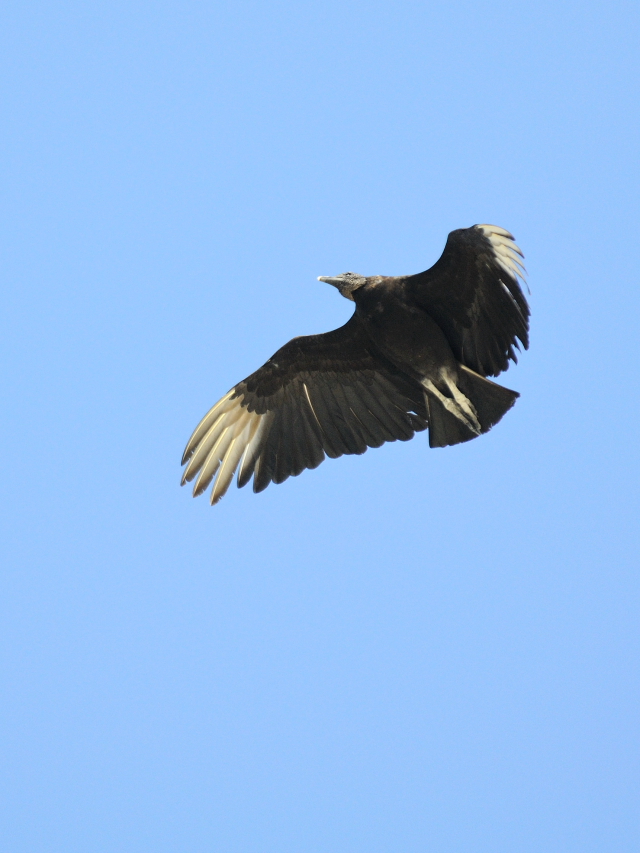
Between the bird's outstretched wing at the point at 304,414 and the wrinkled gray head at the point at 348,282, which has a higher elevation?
the wrinkled gray head at the point at 348,282

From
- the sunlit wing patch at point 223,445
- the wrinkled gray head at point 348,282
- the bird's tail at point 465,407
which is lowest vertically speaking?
the bird's tail at point 465,407

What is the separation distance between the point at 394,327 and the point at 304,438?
4.53 feet

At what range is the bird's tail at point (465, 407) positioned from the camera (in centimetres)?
818

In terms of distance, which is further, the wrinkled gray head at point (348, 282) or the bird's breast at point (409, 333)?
the wrinkled gray head at point (348, 282)

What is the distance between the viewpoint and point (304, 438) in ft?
30.4

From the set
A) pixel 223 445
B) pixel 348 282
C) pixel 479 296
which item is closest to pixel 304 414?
pixel 223 445

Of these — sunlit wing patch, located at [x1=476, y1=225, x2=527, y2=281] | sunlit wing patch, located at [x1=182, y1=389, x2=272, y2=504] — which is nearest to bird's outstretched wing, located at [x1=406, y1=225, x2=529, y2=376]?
sunlit wing patch, located at [x1=476, y1=225, x2=527, y2=281]

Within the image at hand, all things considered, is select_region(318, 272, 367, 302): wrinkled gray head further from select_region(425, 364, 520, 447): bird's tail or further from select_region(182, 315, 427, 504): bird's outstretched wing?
select_region(425, 364, 520, 447): bird's tail

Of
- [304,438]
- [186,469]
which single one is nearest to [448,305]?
[304,438]

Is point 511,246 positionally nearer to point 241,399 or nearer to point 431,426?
point 431,426

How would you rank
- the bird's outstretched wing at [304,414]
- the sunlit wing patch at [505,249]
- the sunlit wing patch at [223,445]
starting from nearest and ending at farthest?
1. the sunlit wing patch at [505,249]
2. the bird's outstretched wing at [304,414]
3. the sunlit wing patch at [223,445]

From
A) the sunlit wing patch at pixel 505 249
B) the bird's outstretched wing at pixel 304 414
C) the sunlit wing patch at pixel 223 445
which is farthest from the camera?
the sunlit wing patch at pixel 223 445

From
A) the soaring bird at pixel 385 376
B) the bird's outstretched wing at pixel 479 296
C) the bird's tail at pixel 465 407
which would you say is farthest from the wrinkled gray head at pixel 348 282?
the bird's tail at pixel 465 407

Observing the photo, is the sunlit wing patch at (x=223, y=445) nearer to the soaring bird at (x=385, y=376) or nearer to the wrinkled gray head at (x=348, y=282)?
the soaring bird at (x=385, y=376)
